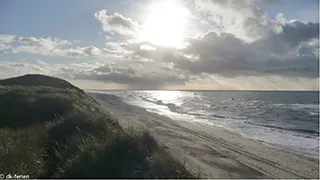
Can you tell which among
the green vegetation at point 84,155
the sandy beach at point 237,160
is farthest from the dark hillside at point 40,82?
the green vegetation at point 84,155

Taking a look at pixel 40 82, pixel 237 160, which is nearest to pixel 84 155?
pixel 237 160

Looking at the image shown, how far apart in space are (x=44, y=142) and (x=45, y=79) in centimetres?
4017

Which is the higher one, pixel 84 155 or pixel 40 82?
pixel 40 82

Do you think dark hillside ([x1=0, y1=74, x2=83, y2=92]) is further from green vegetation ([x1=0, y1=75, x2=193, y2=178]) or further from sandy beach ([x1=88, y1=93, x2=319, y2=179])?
green vegetation ([x1=0, y1=75, x2=193, y2=178])

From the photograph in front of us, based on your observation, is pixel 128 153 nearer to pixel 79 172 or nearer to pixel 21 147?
pixel 79 172

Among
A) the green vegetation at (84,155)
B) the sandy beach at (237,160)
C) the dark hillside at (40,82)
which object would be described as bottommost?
the sandy beach at (237,160)

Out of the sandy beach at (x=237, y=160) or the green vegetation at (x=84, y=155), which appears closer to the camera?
the green vegetation at (x=84, y=155)

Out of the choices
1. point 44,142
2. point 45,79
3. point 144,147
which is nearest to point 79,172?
point 144,147

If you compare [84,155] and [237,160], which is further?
[237,160]

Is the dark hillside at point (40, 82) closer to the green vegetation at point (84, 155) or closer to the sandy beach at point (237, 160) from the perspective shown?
the sandy beach at point (237, 160)

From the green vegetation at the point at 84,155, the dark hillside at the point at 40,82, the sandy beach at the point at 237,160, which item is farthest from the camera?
the dark hillside at the point at 40,82

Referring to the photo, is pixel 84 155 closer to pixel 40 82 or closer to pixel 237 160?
pixel 237 160

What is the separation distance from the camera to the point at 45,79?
46438 mm

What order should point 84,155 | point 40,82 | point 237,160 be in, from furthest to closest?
point 40,82, point 237,160, point 84,155
